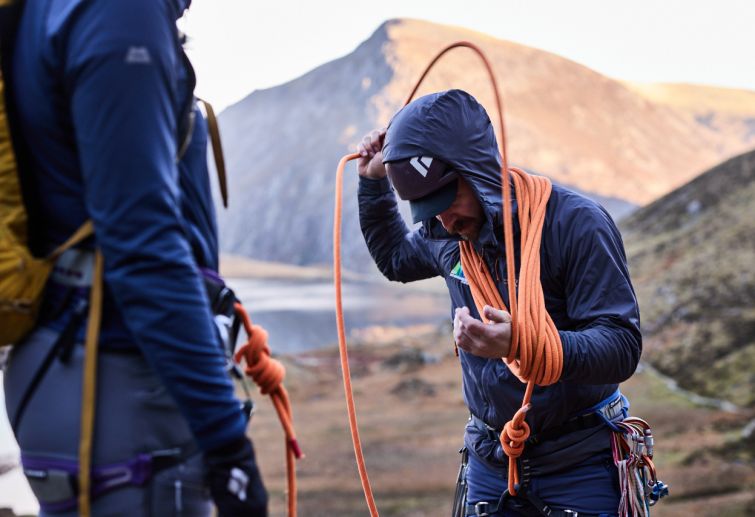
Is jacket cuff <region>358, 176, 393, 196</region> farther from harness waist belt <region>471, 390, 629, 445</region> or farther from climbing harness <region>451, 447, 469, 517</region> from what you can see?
harness waist belt <region>471, 390, 629, 445</region>

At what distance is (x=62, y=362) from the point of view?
1.92 meters

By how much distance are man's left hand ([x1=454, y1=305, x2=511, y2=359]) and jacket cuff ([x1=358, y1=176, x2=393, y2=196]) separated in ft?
3.17

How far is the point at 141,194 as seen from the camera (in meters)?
1.84

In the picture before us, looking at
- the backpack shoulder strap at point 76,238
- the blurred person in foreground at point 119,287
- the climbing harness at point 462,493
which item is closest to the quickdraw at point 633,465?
the climbing harness at point 462,493

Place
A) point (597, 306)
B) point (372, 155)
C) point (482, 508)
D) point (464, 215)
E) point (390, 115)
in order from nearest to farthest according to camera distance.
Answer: point (597, 306) → point (464, 215) → point (482, 508) → point (372, 155) → point (390, 115)

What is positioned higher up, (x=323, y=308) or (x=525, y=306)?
(x=525, y=306)

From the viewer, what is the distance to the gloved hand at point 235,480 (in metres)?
1.91

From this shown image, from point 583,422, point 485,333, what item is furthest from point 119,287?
point 583,422

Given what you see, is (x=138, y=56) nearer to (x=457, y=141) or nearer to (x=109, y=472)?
(x=109, y=472)

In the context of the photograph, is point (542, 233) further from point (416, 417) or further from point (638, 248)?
point (638, 248)

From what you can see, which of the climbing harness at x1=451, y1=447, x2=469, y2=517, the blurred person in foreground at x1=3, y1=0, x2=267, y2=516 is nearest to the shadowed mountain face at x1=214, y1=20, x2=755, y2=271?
the climbing harness at x1=451, y1=447, x2=469, y2=517

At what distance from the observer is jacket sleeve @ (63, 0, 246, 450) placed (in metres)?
1.82

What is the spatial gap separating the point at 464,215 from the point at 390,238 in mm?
711

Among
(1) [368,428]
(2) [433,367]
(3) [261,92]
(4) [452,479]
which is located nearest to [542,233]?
(4) [452,479]
